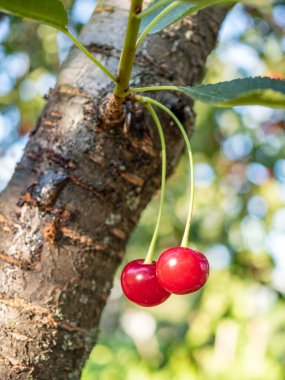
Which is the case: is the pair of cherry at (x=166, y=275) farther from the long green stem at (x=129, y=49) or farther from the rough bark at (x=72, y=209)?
the rough bark at (x=72, y=209)

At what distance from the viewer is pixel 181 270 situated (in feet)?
2.98

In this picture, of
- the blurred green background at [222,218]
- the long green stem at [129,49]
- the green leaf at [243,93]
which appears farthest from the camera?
the blurred green background at [222,218]

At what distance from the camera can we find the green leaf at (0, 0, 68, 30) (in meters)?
0.80

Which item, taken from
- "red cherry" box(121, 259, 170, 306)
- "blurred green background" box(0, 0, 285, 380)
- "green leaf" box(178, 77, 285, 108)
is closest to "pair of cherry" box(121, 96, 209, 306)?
"red cherry" box(121, 259, 170, 306)

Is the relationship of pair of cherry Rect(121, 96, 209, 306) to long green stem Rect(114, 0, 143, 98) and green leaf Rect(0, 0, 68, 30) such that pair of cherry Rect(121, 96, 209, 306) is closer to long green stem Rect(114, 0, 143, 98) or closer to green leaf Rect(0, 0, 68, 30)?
long green stem Rect(114, 0, 143, 98)

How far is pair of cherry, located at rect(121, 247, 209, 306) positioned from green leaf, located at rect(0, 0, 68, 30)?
1.33 ft

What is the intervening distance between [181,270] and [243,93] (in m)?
0.33

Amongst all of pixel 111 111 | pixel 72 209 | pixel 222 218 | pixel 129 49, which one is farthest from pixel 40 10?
pixel 222 218

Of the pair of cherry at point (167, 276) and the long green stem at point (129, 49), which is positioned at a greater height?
the long green stem at point (129, 49)

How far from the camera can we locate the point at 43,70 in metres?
2.97

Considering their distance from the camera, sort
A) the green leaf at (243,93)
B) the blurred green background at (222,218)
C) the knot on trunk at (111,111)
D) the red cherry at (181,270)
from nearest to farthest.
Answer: the green leaf at (243,93), the red cherry at (181,270), the knot on trunk at (111,111), the blurred green background at (222,218)

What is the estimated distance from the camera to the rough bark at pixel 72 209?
108 centimetres

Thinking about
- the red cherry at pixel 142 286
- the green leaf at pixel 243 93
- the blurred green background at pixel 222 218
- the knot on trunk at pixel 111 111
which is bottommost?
the red cherry at pixel 142 286

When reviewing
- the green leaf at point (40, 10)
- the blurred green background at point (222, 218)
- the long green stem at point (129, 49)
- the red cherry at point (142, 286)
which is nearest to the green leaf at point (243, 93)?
the long green stem at point (129, 49)
